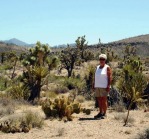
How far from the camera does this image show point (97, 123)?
9.95 m

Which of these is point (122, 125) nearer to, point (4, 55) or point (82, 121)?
point (82, 121)

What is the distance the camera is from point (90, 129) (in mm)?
9234

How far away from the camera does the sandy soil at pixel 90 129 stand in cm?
861

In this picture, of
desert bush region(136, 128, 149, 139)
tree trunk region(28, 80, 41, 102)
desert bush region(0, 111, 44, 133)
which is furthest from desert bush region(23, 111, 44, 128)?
tree trunk region(28, 80, 41, 102)

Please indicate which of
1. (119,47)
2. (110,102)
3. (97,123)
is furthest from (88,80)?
(119,47)

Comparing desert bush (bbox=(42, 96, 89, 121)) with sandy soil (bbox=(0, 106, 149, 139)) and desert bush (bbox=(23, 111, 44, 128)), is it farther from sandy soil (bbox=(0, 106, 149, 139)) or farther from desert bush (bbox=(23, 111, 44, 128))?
desert bush (bbox=(23, 111, 44, 128))

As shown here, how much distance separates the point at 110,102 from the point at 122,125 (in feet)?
13.3

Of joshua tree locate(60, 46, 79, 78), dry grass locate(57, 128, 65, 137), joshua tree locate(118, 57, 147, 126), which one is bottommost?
dry grass locate(57, 128, 65, 137)

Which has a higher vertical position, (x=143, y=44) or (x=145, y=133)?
(x=143, y=44)

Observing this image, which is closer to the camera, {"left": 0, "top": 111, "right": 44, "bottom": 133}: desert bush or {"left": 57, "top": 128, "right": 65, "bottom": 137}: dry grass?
{"left": 57, "top": 128, "right": 65, "bottom": 137}: dry grass

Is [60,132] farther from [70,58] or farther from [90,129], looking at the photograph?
[70,58]

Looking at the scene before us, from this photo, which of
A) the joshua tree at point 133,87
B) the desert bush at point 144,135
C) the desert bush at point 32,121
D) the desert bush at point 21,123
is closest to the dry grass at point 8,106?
the desert bush at point 21,123

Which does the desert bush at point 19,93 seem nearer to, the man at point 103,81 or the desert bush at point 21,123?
the man at point 103,81

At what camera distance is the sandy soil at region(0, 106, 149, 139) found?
861cm
